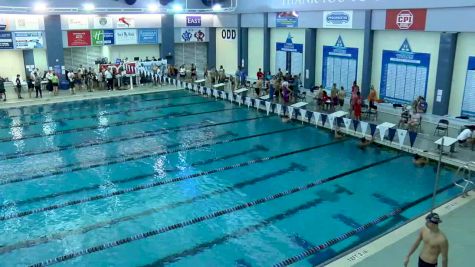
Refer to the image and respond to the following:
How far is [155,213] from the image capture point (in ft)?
26.3

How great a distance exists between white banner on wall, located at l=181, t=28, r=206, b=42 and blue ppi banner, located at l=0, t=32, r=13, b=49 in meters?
8.93

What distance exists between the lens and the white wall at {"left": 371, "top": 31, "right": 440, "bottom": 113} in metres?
14.3

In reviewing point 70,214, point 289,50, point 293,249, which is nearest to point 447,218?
point 293,249

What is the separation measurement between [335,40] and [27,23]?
1414cm

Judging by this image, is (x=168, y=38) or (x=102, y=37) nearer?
(x=102, y=37)

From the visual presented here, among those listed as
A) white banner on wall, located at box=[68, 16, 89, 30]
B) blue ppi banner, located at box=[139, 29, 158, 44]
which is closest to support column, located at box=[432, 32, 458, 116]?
blue ppi banner, located at box=[139, 29, 158, 44]

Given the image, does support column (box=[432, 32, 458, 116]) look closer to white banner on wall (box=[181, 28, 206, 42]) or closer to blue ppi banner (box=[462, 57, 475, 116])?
blue ppi banner (box=[462, 57, 475, 116])

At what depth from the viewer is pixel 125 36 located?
2241 centimetres

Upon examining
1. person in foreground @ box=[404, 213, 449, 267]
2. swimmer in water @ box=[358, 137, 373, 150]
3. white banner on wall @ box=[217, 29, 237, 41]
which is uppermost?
white banner on wall @ box=[217, 29, 237, 41]

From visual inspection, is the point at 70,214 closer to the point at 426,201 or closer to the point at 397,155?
the point at 426,201

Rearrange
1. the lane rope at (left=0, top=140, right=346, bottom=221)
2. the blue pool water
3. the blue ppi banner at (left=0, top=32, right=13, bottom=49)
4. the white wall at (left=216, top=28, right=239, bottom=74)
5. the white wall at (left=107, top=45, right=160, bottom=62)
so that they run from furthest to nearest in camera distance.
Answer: the white wall at (left=216, top=28, right=239, bottom=74) < the white wall at (left=107, top=45, right=160, bottom=62) < the blue ppi banner at (left=0, top=32, right=13, bottom=49) < the lane rope at (left=0, top=140, right=346, bottom=221) < the blue pool water

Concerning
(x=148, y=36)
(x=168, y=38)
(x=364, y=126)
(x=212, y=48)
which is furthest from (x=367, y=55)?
(x=148, y=36)

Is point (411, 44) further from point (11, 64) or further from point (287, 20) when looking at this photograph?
point (11, 64)

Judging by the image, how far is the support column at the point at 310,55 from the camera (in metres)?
18.9
